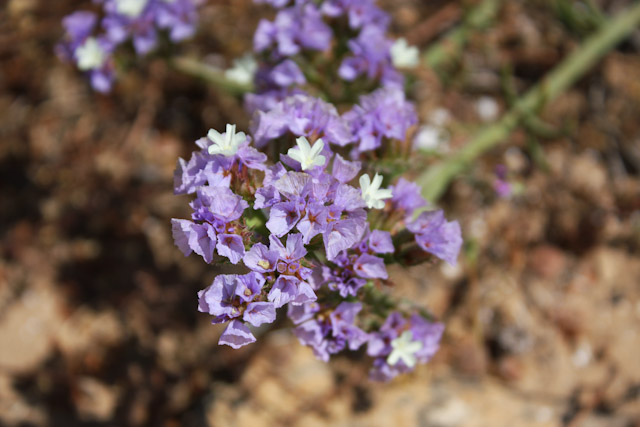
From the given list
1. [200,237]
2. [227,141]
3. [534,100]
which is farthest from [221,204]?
[534,100]

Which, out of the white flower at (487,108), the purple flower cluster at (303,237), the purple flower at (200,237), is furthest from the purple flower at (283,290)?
the white flower at (487,108)

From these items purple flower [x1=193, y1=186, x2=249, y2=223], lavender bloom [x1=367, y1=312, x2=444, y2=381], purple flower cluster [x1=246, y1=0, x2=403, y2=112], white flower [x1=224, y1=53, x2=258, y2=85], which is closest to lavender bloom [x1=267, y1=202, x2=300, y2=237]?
purple flower [x1=193, y1=186, x2=249, y2=223]

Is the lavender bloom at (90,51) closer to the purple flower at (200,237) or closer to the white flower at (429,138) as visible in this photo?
the purple flower at (200,237)

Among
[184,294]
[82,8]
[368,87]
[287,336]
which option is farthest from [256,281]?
[82,8]

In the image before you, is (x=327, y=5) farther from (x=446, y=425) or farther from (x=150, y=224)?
(x=446, y=425)

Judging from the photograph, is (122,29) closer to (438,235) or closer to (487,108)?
(438,235)

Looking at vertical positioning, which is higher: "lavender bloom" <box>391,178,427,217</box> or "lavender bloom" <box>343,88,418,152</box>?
"lavender bloom" <box>343,88,418,152</box>

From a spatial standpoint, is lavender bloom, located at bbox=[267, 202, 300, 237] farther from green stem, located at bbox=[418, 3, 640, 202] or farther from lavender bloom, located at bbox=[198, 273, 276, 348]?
green stem, located at bbox=[418, 3, 640, 202]
